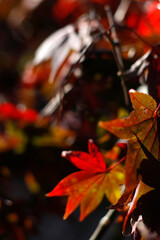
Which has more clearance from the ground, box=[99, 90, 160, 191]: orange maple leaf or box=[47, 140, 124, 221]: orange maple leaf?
box=[99, 90, 160, 191]: orange maple leaf

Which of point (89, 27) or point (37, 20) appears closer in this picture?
point (89, 27)

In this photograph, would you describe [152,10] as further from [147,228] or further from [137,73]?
[147,228]

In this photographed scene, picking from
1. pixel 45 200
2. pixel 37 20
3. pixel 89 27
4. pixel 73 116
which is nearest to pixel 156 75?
pixel 89 27

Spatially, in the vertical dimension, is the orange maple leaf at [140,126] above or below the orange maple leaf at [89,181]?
above

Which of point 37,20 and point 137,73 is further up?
point 37,20
